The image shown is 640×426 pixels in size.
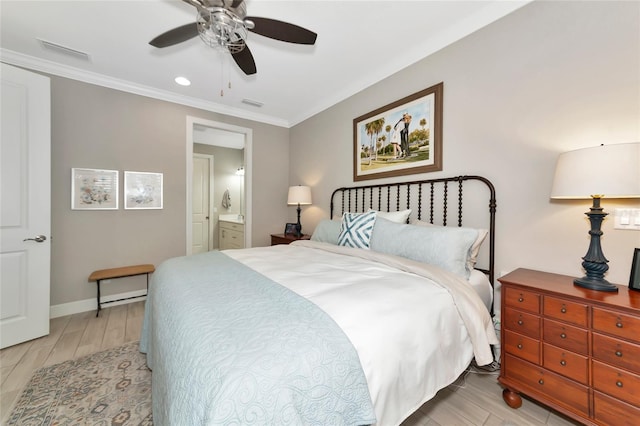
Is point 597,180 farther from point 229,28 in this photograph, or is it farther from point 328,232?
point 229,28

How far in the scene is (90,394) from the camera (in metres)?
1.61

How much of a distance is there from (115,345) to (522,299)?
3095 mm

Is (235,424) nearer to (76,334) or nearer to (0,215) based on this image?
(76,334)

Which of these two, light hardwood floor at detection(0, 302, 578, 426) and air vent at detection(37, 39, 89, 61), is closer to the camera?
light hardwood floor at detection(0, 302, 578, 426)

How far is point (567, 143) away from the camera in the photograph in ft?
5.23

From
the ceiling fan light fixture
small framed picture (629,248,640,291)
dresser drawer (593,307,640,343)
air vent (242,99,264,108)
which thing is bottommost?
dresser drawer (593,307,640,343)

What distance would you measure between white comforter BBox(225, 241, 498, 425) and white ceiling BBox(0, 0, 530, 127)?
1926 millimetres

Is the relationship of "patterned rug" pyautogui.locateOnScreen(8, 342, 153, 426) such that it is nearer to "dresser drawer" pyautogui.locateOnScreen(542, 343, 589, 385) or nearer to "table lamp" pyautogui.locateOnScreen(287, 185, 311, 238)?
"dresser drawer" pyautogui.locateOnScreen(542, 343, 589, 385)

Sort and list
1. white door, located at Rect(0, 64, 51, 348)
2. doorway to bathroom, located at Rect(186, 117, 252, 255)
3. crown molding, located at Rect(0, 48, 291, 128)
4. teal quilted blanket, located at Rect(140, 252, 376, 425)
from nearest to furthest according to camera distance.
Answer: teal quilted blanket, located at Rect(140, 252, 376, 425), white door, located at Rect(0, 64, 51, 348), crown molding, located at Rect(0, 48, 291, 128), doorway to bathroom, located at Rect(186, 117, 252, 255)

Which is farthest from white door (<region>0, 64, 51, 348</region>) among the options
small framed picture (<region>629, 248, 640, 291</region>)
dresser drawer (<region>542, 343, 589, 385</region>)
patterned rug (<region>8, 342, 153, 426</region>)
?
small framed picture (<region>629, 248, 640, 291</region>)

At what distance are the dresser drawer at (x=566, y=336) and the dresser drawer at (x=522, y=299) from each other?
8 centimetres

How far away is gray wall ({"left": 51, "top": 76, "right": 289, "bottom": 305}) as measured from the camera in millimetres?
2752

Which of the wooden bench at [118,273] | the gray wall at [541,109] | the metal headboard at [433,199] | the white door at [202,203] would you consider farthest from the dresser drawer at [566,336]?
the white door at [202,203]

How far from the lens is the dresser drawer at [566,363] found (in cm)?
123
